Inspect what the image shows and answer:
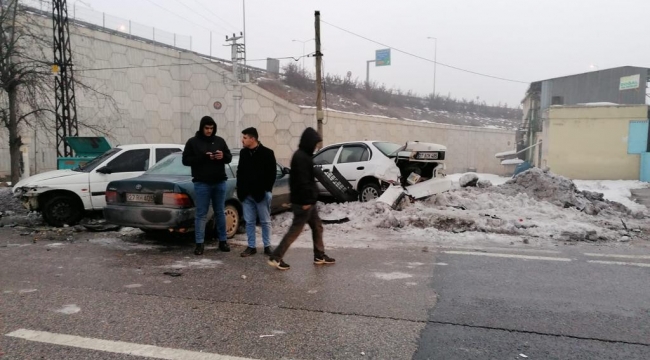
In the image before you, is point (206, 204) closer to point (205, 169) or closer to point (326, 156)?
point (205, 169)

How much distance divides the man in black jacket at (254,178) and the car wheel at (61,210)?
451cm

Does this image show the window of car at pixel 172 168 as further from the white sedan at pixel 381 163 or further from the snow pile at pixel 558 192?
the snow pile at pixel 558 192

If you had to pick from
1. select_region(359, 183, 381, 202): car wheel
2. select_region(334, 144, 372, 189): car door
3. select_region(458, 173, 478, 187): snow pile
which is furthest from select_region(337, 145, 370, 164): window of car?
select_region(458, 173, 478, 187): snow pile

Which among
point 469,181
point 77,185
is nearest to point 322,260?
point 77,185

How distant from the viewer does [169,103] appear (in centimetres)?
2478

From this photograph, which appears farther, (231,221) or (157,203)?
(231,221)

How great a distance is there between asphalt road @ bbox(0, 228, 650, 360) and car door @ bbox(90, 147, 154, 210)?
7.60ft

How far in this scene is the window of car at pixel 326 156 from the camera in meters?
11.3

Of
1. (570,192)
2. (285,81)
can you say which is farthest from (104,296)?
(285,81)

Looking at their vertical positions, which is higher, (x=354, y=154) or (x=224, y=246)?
(x=354, y=154)

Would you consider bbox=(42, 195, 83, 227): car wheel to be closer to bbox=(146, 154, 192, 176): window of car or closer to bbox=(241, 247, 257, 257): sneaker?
bbox=(146, 154, 192, 176): window of car

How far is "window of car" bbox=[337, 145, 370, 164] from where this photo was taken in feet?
35.3

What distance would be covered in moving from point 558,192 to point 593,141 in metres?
11.5

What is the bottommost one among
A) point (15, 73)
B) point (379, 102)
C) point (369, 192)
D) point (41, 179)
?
point (369, 192)
